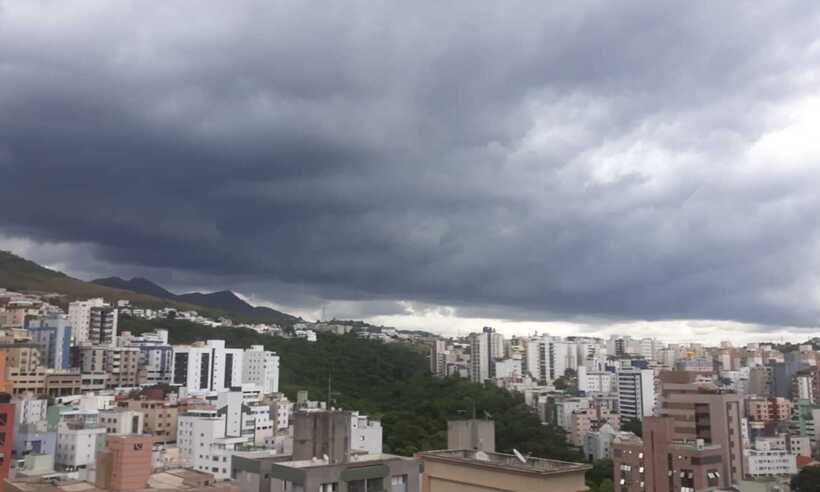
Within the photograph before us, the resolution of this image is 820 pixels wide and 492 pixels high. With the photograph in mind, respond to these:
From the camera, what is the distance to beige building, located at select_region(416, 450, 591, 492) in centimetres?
1062

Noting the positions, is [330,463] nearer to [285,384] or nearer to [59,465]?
[59,465]

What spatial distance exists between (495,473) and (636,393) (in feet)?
181

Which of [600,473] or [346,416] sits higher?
[346,416]

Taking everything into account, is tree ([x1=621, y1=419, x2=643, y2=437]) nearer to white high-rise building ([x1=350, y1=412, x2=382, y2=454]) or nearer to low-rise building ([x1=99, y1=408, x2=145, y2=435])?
white high-rise building ([x1=350, y1=412, x2=382, y2=454])

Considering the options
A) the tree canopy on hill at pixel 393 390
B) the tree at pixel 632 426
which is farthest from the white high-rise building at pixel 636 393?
the tree canopy on hill at pixel 393 390

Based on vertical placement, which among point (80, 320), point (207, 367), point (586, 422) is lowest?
point (586, 422)

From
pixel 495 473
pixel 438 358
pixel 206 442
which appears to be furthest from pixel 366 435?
pixel 438 358

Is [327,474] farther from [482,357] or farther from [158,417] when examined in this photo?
[482,357]

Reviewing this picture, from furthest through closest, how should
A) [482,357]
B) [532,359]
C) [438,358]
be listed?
[438,358]
[532,359]
[482,357]

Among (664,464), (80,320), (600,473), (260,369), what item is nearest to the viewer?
(664,464)

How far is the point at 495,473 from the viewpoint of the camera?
11.3 m

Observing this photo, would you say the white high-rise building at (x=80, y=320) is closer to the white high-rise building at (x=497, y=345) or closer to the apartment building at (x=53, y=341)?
the apartment building at (x=53, y=341)

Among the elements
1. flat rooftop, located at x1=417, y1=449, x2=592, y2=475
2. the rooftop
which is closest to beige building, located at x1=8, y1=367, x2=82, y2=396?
the rooftop

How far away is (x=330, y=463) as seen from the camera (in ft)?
44.8
